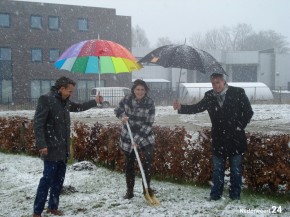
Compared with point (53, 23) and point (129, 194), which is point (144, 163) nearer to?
point (129, 194)

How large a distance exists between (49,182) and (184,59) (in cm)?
259

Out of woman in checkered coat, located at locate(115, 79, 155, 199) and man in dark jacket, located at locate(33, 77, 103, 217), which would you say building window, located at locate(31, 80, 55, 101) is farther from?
man in dark jacket, located at locate(33, 77, 103, 217)

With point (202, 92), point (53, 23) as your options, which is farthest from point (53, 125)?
point (53, 23)

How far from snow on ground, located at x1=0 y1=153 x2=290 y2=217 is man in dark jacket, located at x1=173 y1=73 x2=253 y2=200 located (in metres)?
0.44

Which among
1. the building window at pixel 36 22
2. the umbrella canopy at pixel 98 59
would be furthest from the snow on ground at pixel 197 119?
the building window at pixel 36 22

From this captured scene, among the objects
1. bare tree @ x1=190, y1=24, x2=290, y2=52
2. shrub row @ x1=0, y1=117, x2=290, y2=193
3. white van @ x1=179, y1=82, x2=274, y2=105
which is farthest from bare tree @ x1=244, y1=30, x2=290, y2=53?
shrub row @ x1=0, y1=117, x2=290, y2=193

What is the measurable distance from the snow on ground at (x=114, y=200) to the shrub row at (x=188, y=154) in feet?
0.83

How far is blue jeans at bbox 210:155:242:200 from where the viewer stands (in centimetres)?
498

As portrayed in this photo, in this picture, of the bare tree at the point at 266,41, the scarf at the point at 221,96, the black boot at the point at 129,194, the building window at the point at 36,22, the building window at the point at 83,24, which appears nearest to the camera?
the scarf at the point at 221,96

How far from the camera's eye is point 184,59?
5.29 m

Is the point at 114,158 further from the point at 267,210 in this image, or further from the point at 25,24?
the point at 25,24

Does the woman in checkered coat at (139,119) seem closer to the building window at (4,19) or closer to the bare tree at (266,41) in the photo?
the building window at (4,19)

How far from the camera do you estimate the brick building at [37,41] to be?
3303 centimetres

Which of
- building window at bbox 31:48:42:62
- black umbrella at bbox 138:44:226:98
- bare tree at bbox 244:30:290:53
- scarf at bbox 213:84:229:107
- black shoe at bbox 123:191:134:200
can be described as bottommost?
black shoe at bbox 123:191:134:200
